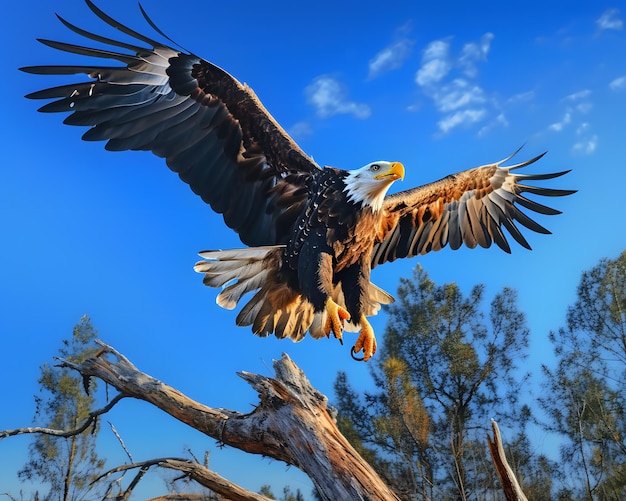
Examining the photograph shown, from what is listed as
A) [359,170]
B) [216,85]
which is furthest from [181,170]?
[359,170]

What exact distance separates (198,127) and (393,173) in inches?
62.3

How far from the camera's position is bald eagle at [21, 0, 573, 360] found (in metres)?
4.24

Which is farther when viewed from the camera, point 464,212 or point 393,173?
point 464,212

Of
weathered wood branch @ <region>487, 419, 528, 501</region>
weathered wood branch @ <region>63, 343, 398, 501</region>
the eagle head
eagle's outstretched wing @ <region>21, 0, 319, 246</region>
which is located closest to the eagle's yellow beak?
the eagle head

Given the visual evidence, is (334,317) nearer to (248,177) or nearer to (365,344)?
(365,344)

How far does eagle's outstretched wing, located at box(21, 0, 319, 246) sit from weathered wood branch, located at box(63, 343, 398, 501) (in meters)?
1.36

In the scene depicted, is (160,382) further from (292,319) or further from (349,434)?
(349,434)

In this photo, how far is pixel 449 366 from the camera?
12680mm

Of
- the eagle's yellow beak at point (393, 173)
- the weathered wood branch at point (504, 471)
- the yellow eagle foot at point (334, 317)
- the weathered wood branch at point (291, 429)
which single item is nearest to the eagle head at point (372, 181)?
the eagle's yellow beak at point (393, 173)

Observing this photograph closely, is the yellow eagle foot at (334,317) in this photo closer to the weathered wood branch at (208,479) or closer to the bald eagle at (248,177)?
the bald eagle at (248,177)

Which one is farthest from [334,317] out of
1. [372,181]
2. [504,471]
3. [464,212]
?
[464,212]

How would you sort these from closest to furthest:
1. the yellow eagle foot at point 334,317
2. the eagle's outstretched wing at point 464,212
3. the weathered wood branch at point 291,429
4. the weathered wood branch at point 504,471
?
the weathered wood branch at point 504,471, the weathered wood branch at point 291,429, the yellow eagle foot at point 334,317, the eagle's outstretched wing at point 464,212

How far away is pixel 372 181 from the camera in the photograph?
4.24 m

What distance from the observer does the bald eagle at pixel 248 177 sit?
13.9 feet
